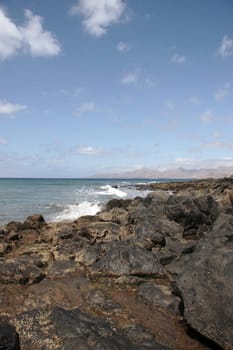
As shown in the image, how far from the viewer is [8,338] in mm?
5742

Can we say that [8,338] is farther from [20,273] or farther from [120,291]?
[20,273]

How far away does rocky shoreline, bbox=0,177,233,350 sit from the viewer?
617cm

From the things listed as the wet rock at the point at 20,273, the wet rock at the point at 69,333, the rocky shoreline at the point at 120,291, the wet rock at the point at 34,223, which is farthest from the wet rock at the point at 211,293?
the wet rock at the point at 34,223

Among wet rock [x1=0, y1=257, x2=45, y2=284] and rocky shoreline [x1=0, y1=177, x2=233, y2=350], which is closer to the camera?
rocky shoreline [x1=0, y1=177, x2=233, y2=350]

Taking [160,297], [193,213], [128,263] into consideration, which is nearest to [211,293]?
[160,297]

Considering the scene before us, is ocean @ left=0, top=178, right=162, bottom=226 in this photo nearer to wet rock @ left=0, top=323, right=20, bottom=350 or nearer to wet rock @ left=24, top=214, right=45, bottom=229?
wet rock @ left=24, top=214, right=45, bottom=229

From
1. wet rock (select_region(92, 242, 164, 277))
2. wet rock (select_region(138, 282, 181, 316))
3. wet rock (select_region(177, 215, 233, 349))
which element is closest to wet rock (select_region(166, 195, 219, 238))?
wet rock (select_region(92, 242, 164, 277))

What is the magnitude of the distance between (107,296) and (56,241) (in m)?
5.73

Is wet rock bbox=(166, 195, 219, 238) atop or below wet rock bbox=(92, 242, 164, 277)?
atop

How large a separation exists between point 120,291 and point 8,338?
4.01 m

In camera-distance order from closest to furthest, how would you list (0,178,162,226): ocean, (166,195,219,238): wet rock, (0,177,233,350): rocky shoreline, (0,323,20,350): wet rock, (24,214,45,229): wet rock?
(0,323,20,350): wet rock
(0,177,233,350): rocky shoreline
(166,195,219,238): wet rock
(24,214,45,229): wet rock
(0,178,162,226): ocean

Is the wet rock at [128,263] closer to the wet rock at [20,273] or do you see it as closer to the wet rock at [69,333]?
the wet rock at [20,273]

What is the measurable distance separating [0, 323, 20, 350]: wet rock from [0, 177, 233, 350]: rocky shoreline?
0.02 m

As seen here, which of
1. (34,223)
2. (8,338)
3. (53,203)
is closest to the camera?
(8,338)
